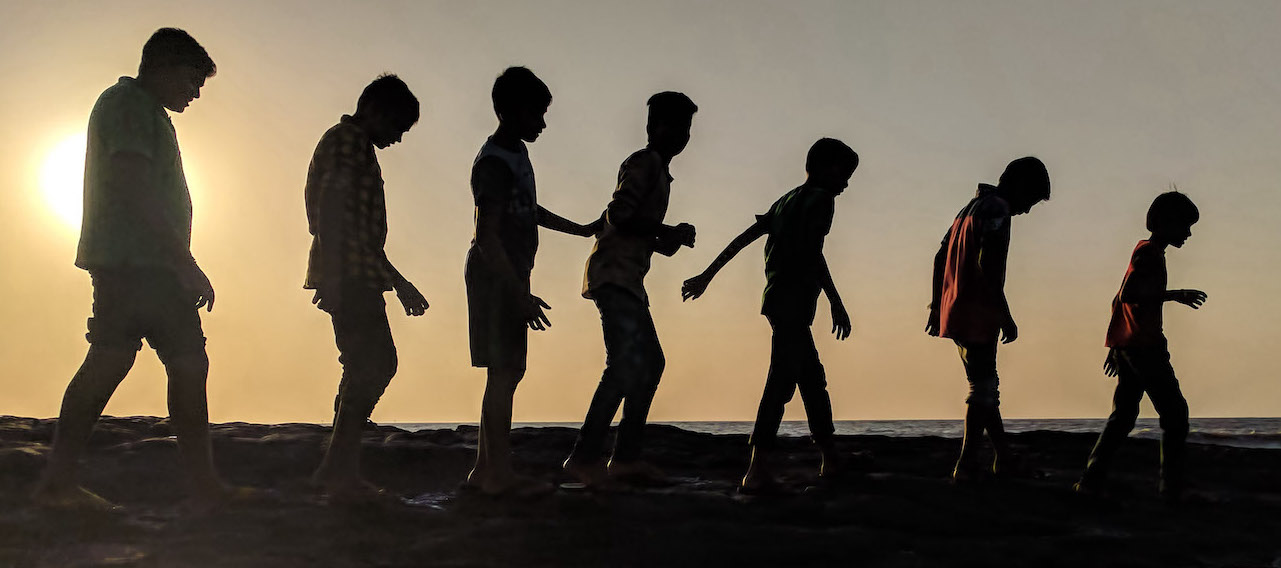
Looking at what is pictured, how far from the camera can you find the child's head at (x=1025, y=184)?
5.18 m

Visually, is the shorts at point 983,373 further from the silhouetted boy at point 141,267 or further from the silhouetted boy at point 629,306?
the silhouetted boy at point 141,267

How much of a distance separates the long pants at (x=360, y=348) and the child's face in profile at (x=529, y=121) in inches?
40.7

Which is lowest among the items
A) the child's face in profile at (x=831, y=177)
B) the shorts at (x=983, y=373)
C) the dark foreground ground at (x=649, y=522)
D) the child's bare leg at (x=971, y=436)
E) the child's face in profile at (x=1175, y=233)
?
the dark foreground ground at (x=649, y=522)

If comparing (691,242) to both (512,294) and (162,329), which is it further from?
(162,329)

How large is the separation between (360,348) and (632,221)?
146 centimetres

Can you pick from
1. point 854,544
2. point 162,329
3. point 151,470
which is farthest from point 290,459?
point 854,544

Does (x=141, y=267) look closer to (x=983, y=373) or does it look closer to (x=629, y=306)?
(x=629, y=306)

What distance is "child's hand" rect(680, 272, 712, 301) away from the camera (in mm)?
4750

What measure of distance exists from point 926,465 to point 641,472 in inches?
81.7

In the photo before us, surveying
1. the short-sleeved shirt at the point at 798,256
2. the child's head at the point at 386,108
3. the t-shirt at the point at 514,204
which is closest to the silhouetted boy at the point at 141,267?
the child's head at the point at 386,108

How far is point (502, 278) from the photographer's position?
436 centimetres

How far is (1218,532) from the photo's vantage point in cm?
387

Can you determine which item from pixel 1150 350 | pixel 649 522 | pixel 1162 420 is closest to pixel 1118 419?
pixel 1162 420

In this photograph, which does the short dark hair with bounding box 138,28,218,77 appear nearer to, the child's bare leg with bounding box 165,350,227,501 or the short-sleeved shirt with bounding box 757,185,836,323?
the child's bare leg with bounding box 165,350,227,501
